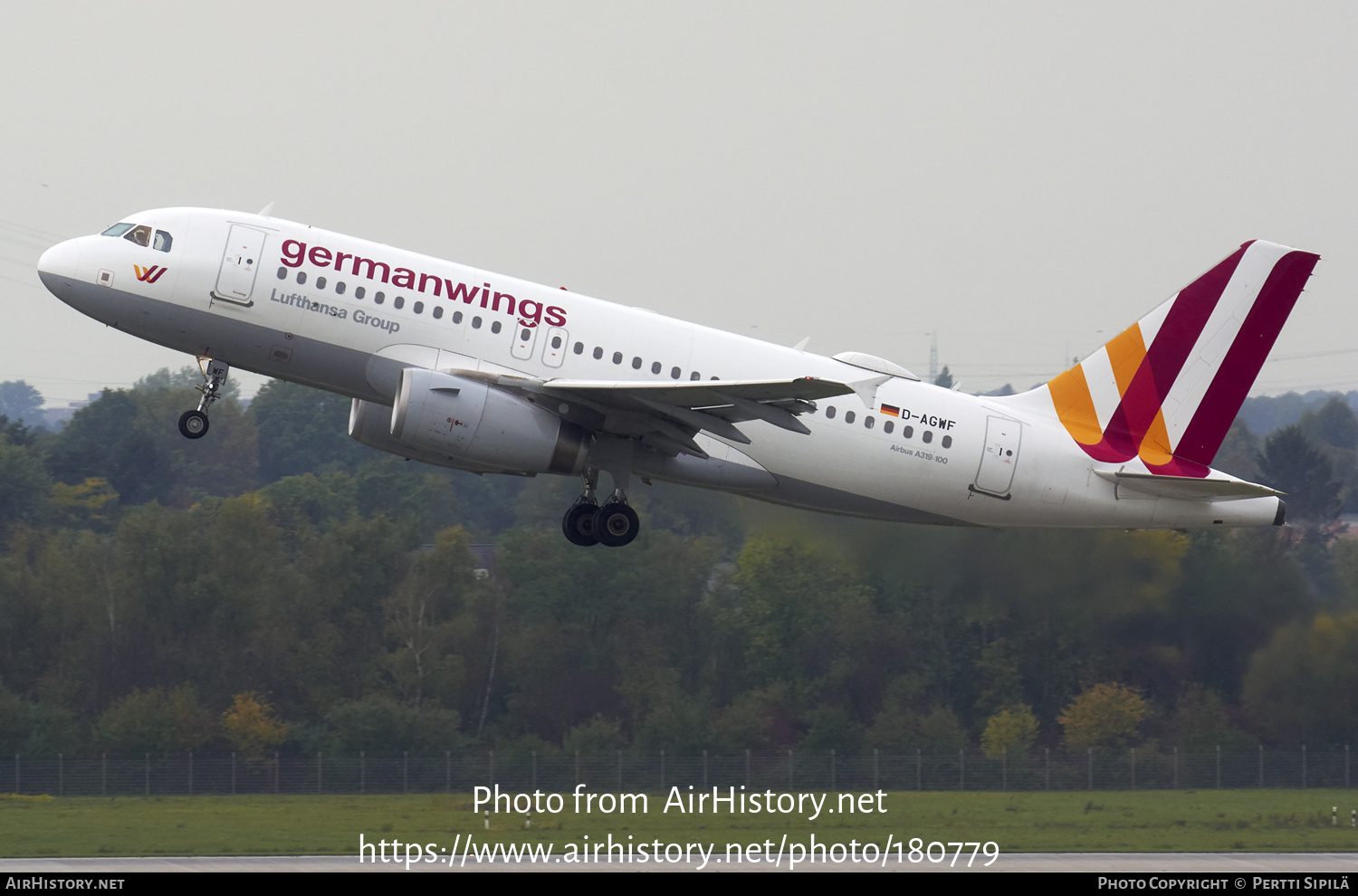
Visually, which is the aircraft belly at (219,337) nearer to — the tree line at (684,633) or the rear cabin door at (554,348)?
the rear cabin door at (554,348)

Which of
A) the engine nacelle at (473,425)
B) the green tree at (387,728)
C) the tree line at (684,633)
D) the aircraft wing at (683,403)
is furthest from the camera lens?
the green tree at (387,728)

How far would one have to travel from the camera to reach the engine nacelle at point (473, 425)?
2972 cm

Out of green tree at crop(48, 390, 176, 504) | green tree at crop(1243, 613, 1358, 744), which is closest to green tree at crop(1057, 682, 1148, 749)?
green tree at crop(1243, 613, 1358, 744)

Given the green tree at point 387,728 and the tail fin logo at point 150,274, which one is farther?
the green tree at point 387,728

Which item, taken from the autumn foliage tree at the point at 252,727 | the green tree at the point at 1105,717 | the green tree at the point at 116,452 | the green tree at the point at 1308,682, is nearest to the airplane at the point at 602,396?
the green tree at the point at 1308,682

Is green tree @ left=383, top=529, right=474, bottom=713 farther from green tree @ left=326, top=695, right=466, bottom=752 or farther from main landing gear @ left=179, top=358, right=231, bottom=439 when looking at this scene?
main landing gear @ left=179, top=358, right=231, bottom=439

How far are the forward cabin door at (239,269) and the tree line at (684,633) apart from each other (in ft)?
45.0

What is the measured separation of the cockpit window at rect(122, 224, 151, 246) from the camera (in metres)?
30.8

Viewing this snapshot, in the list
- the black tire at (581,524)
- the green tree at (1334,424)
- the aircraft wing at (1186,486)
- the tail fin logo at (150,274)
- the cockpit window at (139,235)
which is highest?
the green tree at (1334,424)

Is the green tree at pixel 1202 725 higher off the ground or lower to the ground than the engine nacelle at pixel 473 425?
lower

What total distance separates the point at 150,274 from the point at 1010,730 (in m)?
32.8

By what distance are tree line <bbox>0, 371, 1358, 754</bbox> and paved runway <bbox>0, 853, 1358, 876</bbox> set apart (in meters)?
6.93
